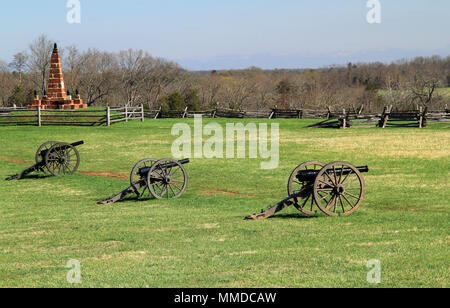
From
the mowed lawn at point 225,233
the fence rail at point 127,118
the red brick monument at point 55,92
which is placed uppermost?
the red brick monument at point 55,92

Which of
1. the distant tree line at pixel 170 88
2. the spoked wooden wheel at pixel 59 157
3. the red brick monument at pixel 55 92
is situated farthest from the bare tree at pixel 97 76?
the spoked wooden wheel at pixel 59 157

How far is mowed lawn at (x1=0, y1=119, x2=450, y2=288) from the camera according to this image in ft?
26.7

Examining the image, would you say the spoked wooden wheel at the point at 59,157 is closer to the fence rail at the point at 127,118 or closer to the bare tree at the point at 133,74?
the fence rail at the point at 127,118

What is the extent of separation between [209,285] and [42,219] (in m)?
7.72

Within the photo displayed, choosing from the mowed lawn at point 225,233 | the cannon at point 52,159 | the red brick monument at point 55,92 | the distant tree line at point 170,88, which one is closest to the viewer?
the mowed lawn at point 225,233

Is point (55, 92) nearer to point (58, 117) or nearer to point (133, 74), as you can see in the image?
point (58, 117)

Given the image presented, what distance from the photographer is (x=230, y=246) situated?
1020 centimetres

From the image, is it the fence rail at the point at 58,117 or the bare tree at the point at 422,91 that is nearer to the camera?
the fence rail at the point at 58,117

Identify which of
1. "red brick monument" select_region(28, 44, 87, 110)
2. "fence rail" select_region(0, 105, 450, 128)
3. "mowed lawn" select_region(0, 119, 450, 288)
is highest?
"red brick monument" select_region(28, 44, 87, 110)

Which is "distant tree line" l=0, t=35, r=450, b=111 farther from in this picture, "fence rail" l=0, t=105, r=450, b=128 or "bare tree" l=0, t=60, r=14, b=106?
"fence rail" l=0, t=105, r=450, b=128

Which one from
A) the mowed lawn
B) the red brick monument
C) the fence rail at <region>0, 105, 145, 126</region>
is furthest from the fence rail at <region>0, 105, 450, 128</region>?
the mowed lawn

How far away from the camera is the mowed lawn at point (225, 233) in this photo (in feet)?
26.7

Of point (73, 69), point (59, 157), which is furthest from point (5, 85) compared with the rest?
point (59, 157)

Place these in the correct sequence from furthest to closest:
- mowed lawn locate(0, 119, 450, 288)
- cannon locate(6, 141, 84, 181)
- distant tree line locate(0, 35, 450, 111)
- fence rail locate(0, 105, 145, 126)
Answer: distant tree line locate(0, 35, 450, 111)
fence rail locate(0, 105, 145, 126)
cannon locate(6, 141, 84, 181)
mowed lawn locate(0, 119, 450, 288)
